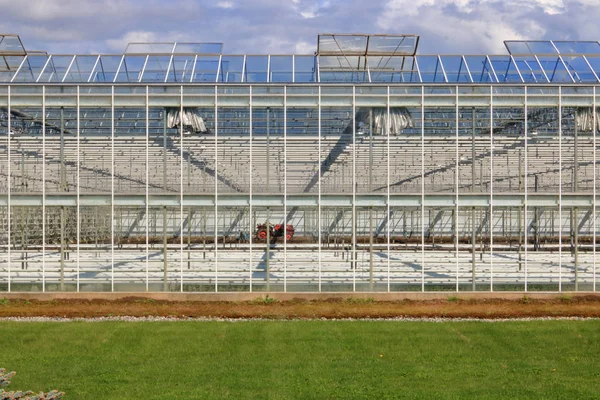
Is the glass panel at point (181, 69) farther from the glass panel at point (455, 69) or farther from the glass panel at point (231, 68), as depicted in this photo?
the glass panel at point (455, 69)

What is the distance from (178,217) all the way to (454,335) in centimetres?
2621

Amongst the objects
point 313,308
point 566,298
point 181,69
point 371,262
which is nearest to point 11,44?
point 181,69

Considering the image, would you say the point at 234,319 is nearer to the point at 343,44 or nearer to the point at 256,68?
the point at 256,68

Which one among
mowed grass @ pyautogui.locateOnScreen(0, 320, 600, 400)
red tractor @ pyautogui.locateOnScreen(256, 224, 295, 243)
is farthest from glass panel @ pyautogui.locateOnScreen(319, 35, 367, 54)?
red tractor @ pyautogui.locateOnScreen(256, 224, 295, 243)

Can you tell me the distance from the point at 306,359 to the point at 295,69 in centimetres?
1237

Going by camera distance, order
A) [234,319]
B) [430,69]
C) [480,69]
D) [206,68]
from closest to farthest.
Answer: [234,319] → [206,68] → [430,69] → [480,69]

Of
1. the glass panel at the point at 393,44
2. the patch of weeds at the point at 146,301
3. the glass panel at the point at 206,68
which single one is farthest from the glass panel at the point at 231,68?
the patch of weeds at the point at 146,301

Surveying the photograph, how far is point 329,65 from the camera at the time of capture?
25000 mm

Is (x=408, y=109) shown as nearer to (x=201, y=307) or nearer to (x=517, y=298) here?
(x=517, y=298)

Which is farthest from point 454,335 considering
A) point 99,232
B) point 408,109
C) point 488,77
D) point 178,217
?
point 99,232

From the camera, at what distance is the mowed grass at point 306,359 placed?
12539mm

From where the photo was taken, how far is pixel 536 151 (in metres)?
32.9

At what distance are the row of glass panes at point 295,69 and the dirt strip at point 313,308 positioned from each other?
273 inches

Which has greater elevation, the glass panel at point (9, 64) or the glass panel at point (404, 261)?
the glass panel at point (9, 64)
